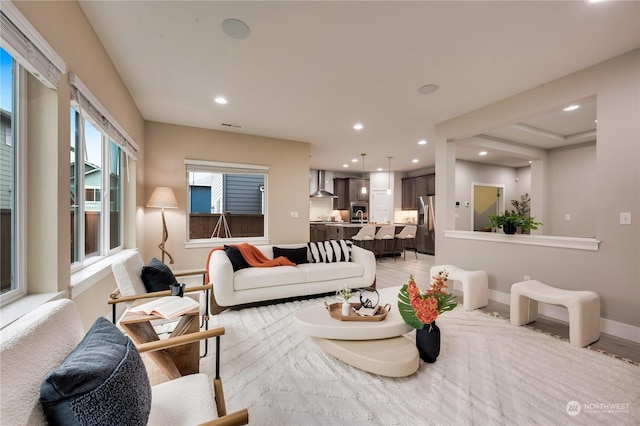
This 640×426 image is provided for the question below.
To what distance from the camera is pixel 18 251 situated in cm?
160

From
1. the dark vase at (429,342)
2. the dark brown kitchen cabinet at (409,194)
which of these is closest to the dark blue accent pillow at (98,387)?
the dark vase at (429,342)

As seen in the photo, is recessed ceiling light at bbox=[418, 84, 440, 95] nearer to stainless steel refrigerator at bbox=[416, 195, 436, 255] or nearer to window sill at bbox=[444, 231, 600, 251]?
window sill at bbox=[444, 231, 600, 251]

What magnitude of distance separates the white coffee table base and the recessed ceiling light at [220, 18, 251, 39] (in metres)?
2.62

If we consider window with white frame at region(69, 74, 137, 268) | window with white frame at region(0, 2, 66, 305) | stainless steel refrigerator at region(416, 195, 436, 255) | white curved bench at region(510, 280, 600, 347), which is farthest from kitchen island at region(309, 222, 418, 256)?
window with white frame at region(0, 2, 66, 305)

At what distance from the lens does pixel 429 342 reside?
206 cm

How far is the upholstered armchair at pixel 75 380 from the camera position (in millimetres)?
702

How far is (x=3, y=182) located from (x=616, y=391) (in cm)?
403

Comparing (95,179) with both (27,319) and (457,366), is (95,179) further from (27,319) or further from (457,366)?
(457,366)

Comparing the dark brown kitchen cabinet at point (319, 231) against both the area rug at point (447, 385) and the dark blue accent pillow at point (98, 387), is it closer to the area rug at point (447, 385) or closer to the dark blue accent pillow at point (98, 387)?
the area rug at point (447, 385)

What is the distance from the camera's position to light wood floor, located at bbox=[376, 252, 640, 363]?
2344mm

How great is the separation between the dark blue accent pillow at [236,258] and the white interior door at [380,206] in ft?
21.7

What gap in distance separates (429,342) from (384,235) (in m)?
4.96

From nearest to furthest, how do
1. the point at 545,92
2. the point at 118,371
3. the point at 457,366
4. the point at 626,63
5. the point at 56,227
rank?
1. the point at 118,371
2. the point at 56,227
3. the point at 457,366
4. the point at 626,63
5. the point at 545,92

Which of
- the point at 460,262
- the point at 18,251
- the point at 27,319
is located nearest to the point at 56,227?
the point at 18,251
